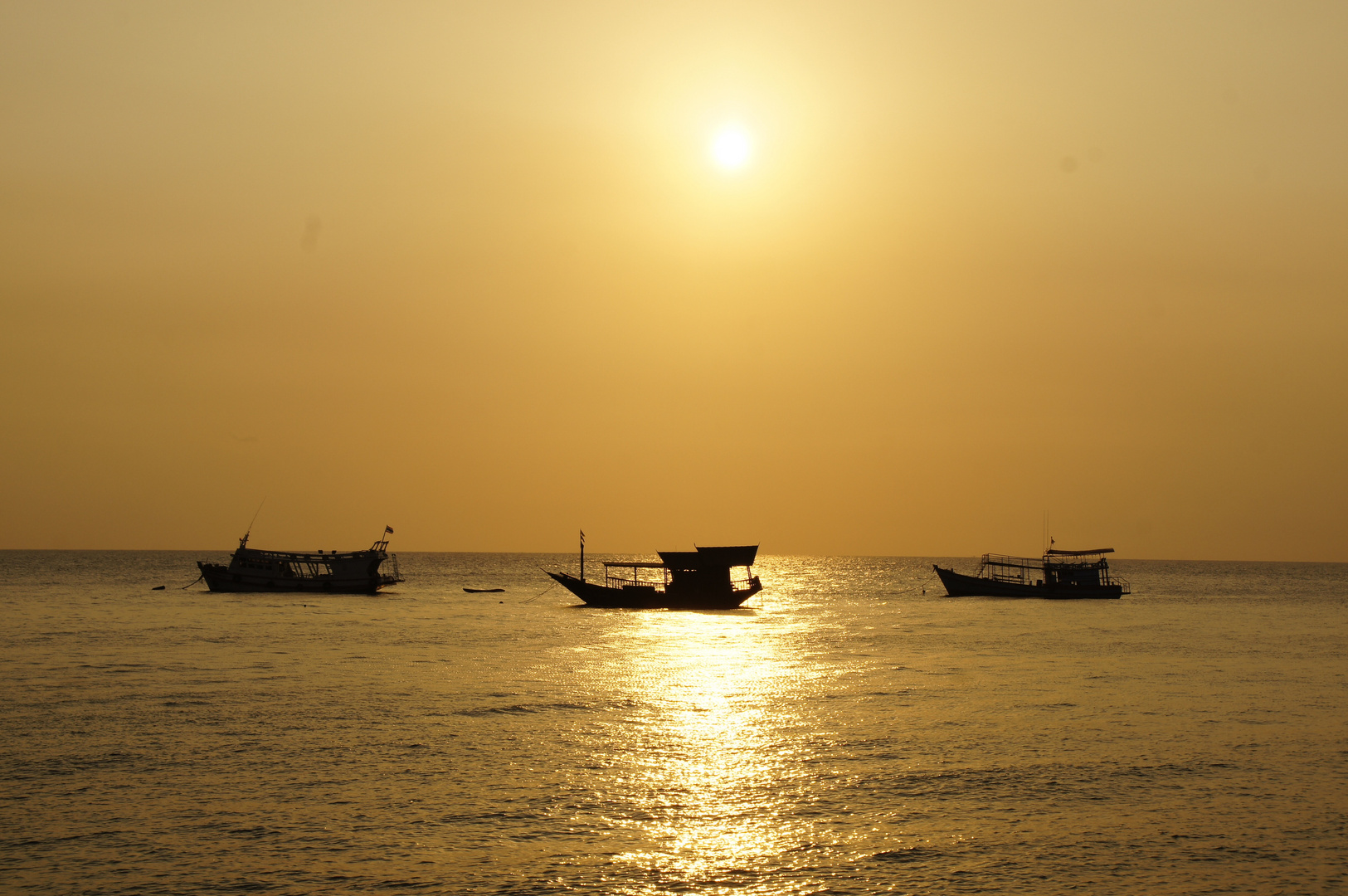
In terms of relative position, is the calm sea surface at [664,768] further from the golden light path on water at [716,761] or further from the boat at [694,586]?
the boat at [694,586]

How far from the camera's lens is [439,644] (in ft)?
180

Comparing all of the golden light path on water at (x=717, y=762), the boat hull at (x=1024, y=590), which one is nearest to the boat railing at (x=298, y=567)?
the golden light path on water at (x=717, y=762)

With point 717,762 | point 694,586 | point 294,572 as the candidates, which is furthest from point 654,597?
point 717,762

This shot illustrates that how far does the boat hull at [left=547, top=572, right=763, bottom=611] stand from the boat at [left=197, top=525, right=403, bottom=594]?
20.2 meters

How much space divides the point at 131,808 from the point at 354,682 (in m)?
18.1

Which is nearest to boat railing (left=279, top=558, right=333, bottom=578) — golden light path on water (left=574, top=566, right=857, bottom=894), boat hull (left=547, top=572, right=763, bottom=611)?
boat hull (left=547, top=572, right=763, bottom=611)

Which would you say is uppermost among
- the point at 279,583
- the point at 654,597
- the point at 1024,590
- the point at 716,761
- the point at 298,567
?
the point at 298,567

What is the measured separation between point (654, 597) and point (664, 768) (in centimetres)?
5868

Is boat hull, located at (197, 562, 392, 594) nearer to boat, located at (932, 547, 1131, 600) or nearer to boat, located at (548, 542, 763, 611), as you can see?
boat, located at (548, 542, 763, 611)

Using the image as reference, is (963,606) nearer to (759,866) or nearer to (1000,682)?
(1000,682)

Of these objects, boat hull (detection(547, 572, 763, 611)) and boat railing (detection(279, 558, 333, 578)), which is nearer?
boat hull (detection(547, 572, 763, 611))

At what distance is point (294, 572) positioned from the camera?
9644 cm

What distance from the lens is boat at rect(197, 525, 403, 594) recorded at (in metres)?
94.8

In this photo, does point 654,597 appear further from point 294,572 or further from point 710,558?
point 294,572
